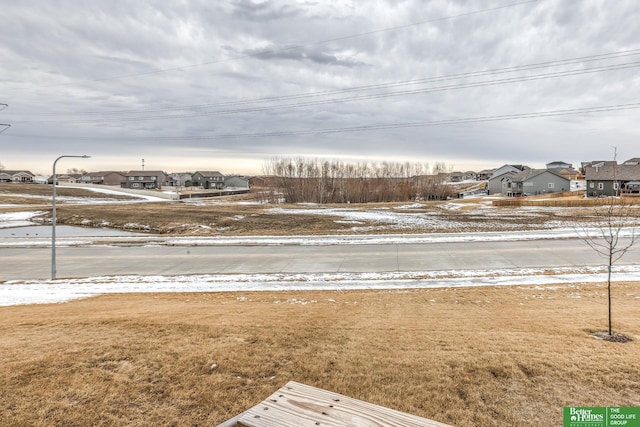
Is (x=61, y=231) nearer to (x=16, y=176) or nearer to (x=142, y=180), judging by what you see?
(x=142, y=180)

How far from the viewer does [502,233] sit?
3077 cm

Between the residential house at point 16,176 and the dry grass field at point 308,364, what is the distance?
173 meters

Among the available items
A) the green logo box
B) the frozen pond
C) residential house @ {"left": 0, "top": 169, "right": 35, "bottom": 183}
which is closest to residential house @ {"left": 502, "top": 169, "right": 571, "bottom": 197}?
the frozen pond

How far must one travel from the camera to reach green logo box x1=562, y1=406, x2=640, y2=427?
3439 mm

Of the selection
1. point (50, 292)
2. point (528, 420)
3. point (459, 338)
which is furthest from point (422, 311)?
point (50, 292)

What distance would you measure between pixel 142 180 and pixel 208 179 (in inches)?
958

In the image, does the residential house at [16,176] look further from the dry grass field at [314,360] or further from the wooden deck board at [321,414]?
the wooden deck board at [321,414]

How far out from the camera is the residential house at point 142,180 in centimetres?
14438

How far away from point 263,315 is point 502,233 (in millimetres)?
25925

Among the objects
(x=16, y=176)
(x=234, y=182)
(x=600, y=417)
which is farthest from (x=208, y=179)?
(x=600, y=417)

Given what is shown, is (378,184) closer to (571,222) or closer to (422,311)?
(571,222)

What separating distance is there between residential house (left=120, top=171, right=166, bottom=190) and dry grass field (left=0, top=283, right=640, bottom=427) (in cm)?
14659

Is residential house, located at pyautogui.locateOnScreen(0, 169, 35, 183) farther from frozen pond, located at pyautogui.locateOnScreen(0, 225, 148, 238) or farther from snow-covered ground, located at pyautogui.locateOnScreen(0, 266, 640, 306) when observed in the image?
snow-covered ground, located at pyautogui.locateOnScreen(0, 266, 640, 306)

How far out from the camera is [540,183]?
8950 cm
